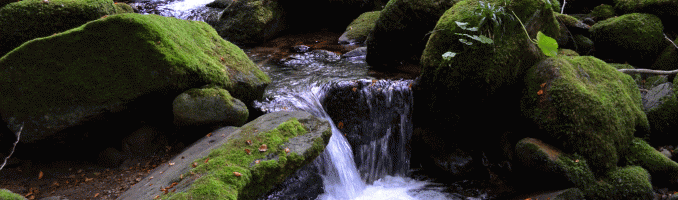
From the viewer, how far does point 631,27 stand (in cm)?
771

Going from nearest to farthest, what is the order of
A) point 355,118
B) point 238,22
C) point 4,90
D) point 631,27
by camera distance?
1. point 4,90
2. point 355,118
3. point 631,27
4. point 238,22

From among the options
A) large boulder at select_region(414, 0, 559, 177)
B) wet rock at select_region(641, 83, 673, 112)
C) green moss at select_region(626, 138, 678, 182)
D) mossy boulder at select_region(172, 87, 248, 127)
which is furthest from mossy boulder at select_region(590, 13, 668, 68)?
mossy boulder at select_region(172, 87, 248, 127)

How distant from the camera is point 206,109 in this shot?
4.74 m

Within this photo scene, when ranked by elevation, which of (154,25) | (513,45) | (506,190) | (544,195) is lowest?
(506,190)

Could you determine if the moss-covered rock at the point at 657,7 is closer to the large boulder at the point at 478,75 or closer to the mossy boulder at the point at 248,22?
the large boulder at the point at 478,75

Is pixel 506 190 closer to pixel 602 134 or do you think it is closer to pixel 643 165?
pixel 602 134

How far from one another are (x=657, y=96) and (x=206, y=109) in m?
7.01

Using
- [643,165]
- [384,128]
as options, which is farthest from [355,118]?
[643,165]

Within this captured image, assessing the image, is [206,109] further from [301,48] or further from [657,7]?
[657,7]

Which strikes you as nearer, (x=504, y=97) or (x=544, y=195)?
(x=544, y=195)

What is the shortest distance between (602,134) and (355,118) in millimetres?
→ 3479

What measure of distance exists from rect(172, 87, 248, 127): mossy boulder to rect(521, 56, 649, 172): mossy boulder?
4.13 m

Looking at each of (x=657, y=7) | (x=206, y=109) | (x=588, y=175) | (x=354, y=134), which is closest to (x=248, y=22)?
Result: (x=354, y=134)

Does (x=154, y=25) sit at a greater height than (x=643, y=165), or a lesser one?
greater
